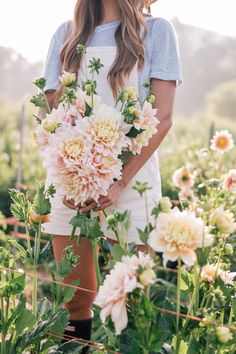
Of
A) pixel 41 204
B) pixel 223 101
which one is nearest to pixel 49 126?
pixel 41 204

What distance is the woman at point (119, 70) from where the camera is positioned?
1938 mm

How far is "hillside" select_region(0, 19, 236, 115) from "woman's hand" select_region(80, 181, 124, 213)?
2257 cm

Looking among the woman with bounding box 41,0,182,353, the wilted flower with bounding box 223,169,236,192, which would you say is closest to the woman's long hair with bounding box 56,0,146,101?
the woman with bounding box 41,0,182,353

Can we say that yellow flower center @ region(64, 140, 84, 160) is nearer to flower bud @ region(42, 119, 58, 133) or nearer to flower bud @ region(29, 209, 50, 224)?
flower bud @ region(42, 119, 58, 133)

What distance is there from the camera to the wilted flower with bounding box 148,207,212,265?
132cm

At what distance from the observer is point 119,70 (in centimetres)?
196

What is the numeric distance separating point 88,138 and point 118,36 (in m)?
0.59

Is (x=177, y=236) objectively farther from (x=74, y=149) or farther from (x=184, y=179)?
(x=184, y=179)

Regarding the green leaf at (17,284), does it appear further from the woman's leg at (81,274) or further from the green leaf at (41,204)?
the woman's leg at (81,274)

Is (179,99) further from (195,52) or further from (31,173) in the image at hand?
(31,173)

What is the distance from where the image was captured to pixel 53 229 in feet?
6.79

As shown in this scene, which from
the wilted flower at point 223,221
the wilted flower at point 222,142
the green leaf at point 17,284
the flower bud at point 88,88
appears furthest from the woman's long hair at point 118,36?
the wilted flower at point 222,142

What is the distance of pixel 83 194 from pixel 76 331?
0.74m

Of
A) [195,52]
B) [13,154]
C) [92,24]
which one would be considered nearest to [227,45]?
[195,52]
